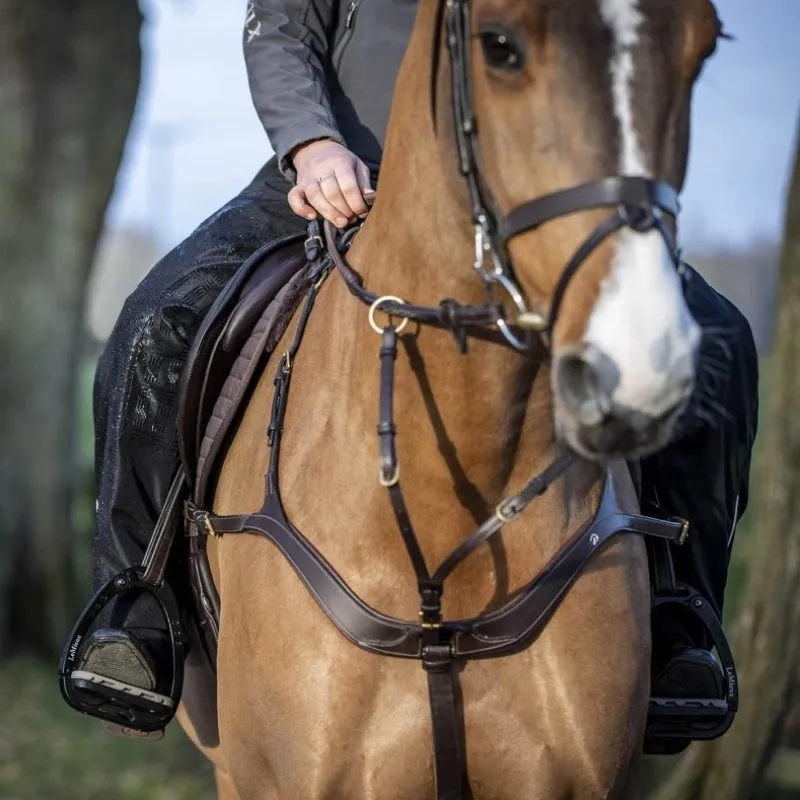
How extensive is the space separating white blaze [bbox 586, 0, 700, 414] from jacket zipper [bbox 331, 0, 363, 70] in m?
1.70

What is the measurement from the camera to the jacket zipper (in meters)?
3.45

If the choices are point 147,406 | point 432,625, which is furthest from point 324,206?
point 432,625

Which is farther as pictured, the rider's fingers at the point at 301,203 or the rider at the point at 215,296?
the rider at the point at 215,296

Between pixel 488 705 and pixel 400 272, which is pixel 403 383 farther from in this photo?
pixel 488 705

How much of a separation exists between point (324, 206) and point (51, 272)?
7213 mm

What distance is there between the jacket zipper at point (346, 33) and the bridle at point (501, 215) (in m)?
1.11

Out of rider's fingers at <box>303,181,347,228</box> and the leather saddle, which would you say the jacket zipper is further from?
rider's fingers at <box>303,181,347,228</box>

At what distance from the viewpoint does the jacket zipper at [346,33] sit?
11.3 feet

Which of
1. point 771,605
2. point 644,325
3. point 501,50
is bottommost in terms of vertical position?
point 771,605

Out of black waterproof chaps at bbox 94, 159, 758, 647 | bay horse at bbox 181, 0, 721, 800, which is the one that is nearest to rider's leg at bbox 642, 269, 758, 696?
black waterproof chaps at bbox 94, 159, 758, 647

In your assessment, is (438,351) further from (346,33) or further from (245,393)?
(346,33)

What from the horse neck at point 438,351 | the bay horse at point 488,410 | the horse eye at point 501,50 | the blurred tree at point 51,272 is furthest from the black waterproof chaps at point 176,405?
the blurred tree at point 51,272

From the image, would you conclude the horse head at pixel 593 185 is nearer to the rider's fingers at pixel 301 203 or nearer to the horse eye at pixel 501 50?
the horse eye at pixel 501 50

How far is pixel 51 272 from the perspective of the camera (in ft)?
32.0
